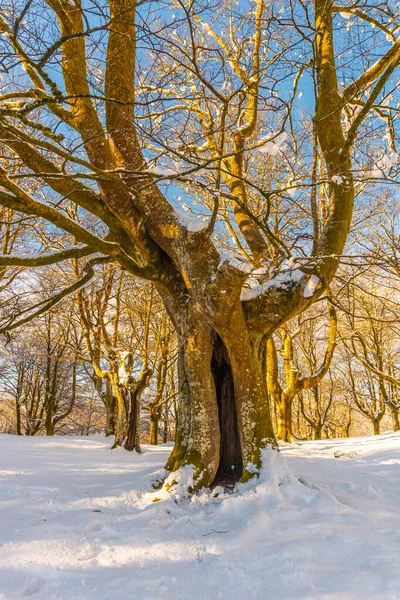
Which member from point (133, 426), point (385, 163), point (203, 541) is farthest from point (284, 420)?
point (385, 163)

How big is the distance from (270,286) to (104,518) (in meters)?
2.83

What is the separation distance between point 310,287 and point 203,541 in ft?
8.63

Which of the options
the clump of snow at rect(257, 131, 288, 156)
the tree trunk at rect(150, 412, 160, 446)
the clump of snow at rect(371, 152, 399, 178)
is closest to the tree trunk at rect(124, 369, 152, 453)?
→ the tree trunk at rect(150, 412, 160, 446)

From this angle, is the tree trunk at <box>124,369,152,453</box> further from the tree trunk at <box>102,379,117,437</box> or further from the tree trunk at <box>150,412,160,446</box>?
the tree trunk at <box>150,412,160,446</box>

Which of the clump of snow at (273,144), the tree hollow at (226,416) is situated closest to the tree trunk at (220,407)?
the tree hollow at (226,416)

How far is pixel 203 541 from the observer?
2.39 m

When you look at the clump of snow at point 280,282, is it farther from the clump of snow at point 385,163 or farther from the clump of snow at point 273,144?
the clump of snow at point 273,144

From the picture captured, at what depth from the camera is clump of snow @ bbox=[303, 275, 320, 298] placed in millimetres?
3811

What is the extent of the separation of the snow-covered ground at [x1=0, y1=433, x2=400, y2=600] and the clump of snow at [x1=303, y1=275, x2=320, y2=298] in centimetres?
176

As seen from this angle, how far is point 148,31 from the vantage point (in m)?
2.24

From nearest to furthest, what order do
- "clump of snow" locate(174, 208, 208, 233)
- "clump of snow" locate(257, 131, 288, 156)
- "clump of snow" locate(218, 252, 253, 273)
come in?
"clump of snow" locate(257, 131, 288, 156) < "clump of snow" locate(218, 252, 253, 273) < "clump of snow" locate(174, 208, 208, 233)

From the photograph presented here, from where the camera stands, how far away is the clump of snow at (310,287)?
150 inches

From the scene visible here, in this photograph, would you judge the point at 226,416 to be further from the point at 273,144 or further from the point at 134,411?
the point at 134,411

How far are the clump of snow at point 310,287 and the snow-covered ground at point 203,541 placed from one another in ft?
5.78
